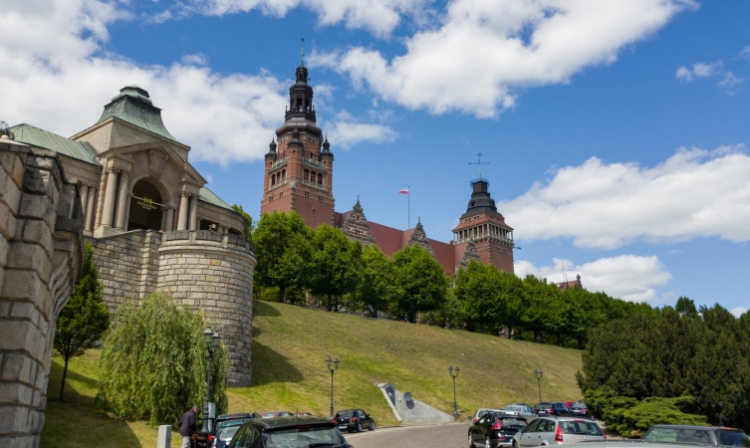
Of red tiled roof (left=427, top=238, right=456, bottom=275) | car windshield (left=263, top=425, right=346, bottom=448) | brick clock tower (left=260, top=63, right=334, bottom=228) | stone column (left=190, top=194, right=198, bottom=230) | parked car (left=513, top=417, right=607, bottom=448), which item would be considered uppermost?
brick clock tower (left=260, top=63, right=334, bottom=228)

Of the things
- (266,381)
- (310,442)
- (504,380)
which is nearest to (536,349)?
(504,380)

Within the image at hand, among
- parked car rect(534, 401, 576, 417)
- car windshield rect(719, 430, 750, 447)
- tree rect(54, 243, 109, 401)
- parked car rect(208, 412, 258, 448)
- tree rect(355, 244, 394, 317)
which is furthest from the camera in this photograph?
tree rect(355, 244, 394, 317)

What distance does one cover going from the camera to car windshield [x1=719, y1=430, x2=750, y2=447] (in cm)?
1313

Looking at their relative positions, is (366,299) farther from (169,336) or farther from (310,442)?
(310,442)

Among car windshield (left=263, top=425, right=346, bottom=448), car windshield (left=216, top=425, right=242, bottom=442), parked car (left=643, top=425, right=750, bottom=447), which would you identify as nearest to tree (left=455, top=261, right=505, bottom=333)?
car windshield (left=216, top=425, right=242, bottom=442)

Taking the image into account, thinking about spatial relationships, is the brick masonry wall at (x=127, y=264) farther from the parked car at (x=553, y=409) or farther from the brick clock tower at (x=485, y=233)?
→ the brick clock tower at (x=485, y=233)

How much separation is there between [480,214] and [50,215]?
394 ft

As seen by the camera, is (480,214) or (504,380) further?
(480,214)

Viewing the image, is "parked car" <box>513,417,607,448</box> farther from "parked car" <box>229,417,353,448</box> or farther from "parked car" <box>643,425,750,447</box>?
"parked car" <box>229,417,353,448</box>

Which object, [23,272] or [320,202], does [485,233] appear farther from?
[23,272]

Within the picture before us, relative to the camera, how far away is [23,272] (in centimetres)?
876

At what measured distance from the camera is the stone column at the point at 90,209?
4372cm

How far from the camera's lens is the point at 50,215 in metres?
9.43

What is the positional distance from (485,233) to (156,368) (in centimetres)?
10218
